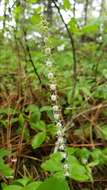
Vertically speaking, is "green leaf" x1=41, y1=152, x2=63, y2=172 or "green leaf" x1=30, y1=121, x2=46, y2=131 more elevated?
"green leaf" x1=30, y1=121, x2=46, y2=131

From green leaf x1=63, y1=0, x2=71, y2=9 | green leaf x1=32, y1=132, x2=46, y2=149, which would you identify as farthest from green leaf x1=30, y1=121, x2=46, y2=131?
green leaf x1=63, y1=0, x2=71, y2=9

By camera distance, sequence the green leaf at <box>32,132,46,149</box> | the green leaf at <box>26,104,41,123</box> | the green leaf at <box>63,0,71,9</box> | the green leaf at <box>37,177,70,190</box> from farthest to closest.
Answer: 1. the green leaf at <box>26,104,41,123</box>
2. the green leaf at <box>63,0,71,9</box>
3. the green leaf at <box>32,132,46,149</box>
4. the green leaf at <box>37,177,70,190</box>

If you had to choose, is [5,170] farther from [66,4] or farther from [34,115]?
[66,4]

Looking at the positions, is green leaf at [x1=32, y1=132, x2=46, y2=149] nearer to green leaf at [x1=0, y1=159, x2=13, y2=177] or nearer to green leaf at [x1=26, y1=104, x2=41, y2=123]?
green leaf at [x1=26, y1=104, x2=41, y2=123]

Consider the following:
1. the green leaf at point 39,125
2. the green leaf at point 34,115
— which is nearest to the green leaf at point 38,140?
the green leaf at point 39,125

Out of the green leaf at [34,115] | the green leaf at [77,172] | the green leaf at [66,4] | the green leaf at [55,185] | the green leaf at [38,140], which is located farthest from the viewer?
the green leaf at [34,115]

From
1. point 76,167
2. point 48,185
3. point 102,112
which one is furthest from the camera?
point 102,112

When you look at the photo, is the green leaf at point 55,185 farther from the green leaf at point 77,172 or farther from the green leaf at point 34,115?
the green leaf at point 34,115

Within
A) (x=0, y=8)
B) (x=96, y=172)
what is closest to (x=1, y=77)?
(x=0, y=8)

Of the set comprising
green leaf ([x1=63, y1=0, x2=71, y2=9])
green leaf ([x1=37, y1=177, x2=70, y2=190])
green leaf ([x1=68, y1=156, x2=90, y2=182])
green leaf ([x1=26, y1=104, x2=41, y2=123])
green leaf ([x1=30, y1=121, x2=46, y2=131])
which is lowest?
green leaf ([x1=68, y1=156, x2=90, y2=182])

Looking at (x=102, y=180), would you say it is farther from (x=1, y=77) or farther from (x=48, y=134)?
(x=1, y=77)

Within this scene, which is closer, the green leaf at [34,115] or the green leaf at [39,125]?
the green leaf at [39,125]
